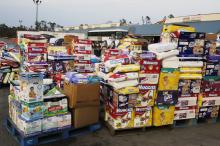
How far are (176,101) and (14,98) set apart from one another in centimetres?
323

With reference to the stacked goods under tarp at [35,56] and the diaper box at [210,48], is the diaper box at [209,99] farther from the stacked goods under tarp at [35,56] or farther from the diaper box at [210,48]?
the stacked goods under tarp at [35,56]

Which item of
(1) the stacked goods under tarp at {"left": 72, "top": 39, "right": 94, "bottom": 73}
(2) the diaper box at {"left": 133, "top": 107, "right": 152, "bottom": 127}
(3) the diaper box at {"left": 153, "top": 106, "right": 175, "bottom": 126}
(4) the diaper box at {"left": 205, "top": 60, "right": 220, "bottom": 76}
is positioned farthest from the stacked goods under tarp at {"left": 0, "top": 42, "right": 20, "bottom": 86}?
(4) the diaper box at {"left": 205, "top": 60, "right": 220, "bottom": 76}

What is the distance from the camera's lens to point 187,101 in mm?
6203

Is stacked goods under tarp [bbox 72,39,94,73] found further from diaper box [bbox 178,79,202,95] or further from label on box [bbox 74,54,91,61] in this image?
diaper box [bbox 178,79,202,95]

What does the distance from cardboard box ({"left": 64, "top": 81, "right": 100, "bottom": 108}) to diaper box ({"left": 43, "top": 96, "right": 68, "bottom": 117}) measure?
15 centimetres

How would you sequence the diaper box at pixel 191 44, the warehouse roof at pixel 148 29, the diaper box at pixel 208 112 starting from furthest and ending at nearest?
the warehouse roof at pixel 148 29, the diaper box at pixel 208 112, the diaper box at pixel 191 44

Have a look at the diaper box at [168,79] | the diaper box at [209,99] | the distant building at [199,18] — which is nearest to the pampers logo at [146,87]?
the diaper box at [168,79]

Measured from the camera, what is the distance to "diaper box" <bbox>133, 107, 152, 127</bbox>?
572cm

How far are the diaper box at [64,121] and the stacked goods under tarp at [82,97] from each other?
0.14 metres

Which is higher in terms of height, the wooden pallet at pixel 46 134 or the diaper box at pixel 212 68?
the diaper box at pixel 212 68

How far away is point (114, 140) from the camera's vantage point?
535 cm

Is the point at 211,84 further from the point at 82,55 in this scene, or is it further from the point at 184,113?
the point at 82,55

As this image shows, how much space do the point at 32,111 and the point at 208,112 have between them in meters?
3.96

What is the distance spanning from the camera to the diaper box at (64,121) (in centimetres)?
516
